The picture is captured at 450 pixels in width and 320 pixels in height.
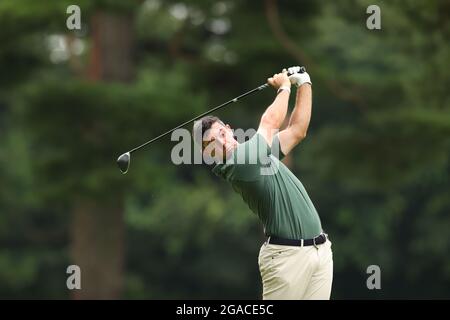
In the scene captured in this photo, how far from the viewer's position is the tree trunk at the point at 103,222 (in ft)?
53.9

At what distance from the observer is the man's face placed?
229 inches

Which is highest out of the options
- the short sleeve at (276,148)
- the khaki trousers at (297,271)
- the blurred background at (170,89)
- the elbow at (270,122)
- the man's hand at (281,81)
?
the blurred background at (170,89)

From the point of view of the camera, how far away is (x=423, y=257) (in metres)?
26.6

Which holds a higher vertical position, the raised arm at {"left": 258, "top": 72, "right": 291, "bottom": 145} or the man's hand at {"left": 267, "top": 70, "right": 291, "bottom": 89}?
the man's hand at {"left": 267, "top": 70, "right": 291, "bottom": 89}

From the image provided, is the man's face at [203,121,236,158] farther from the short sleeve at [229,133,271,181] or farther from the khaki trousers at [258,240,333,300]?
the khaki trousers at [258,240,333,300]

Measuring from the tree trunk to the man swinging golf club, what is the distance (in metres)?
10.6

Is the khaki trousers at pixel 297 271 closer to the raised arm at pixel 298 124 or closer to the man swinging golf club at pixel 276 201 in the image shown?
the man swinging golf club at pixel 276 201

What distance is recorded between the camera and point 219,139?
582cm

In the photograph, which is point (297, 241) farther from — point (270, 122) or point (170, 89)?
point (170, 89)

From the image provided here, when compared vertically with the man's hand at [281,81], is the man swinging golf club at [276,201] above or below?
below

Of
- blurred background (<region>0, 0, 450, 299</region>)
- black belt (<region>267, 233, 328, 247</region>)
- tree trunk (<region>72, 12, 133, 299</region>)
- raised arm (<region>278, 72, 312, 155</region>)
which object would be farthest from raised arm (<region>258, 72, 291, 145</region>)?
tree trunk (<region>72, 12, 133, 299</region>)

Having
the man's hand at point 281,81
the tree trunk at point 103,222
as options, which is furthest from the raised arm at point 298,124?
the tree trunk at point 103,222

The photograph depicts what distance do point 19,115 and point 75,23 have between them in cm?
261
